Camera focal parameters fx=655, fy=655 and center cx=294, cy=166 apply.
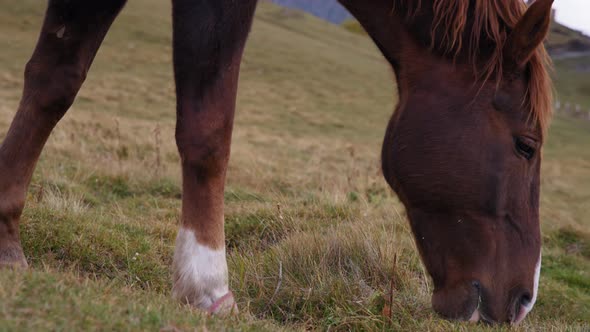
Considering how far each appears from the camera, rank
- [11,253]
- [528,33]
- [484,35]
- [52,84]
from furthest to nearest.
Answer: [52,84], [11,253], [484,35], [528,33]

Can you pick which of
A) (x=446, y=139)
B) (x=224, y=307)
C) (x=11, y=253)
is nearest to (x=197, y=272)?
(x=224, y=307)

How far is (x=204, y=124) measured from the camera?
2.88 metres

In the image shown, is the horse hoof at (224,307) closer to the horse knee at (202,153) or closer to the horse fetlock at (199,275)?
the horse fetlock at (199,275)

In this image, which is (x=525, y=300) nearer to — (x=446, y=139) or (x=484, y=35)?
(x=446, y=139)

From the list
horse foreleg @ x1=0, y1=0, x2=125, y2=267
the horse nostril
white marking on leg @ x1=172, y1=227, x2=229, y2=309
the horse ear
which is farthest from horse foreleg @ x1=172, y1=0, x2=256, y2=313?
the horse nostril

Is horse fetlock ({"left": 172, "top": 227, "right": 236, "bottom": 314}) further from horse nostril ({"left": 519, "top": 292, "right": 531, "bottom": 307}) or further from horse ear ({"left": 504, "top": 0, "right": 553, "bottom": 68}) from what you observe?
horse ear ({"left": 504, "top": 0, "right": 553, "bottom": 68})

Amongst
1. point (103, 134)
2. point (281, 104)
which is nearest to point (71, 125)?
point (103, 134)

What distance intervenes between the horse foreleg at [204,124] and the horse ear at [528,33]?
116 cm

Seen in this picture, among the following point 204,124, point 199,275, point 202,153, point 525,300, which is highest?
point 204,124

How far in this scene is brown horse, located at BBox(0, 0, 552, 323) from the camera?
2.84 m

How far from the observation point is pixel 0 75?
847 inches

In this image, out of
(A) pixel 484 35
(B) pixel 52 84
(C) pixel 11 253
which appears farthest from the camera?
(B) pixel 52 84

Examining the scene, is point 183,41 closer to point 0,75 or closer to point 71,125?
point 71,125

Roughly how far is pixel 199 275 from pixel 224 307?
18cm
